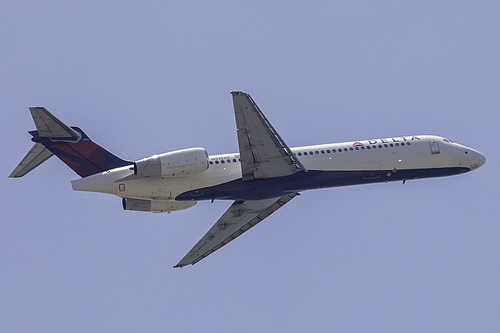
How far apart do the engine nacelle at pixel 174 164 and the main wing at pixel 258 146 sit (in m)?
2.16

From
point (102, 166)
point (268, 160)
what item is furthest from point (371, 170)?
point (102, 166)

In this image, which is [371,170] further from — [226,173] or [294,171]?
[226,173]

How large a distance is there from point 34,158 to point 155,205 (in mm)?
6822

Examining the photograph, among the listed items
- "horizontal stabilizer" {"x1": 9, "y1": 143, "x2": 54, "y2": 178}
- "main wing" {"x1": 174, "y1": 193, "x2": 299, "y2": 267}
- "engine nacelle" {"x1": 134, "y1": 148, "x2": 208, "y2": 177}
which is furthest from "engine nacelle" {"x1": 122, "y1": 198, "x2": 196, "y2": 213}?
"horizontal stabilizer" {"x1": 9, "y1": 143, "x2": 54, "y2": 178}

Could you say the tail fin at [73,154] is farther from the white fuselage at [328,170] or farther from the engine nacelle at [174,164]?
the engine nacelle at [174,164]

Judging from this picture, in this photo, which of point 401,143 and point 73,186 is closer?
point 73,186

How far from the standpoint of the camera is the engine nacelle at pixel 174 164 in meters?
47.3

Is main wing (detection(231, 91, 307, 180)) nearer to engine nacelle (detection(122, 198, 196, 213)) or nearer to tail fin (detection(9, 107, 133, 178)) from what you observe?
engine nacelle (detection(122, 198, 196, 213))

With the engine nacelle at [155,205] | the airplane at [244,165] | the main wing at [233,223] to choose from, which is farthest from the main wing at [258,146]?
the engine nacelle at [155,205]

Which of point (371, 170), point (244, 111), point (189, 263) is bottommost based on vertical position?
point (189, 263)

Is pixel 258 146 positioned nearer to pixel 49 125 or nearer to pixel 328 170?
pixel 328 170

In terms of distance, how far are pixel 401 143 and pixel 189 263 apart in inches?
557

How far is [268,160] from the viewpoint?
49062 millimetres

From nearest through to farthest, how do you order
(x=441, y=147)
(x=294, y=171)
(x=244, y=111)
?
(x=244, y=111)
(x=294, y=171)
(x=441, y=147)
